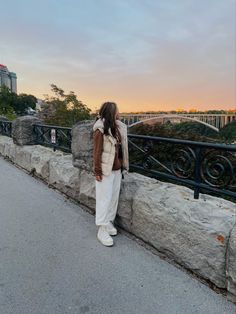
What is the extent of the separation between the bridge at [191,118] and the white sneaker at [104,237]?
3548 centimetres

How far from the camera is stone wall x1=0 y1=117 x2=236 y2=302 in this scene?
2521 millimetres

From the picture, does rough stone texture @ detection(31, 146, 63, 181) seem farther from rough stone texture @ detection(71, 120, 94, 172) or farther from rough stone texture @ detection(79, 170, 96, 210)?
rough stone texture @ detection(79, 170, 96, 210)

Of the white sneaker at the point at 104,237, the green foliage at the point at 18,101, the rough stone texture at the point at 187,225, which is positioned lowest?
the white sneaker at the point at 104,237

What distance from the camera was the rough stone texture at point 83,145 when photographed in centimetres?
431

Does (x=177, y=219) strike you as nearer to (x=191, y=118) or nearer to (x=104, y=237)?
(x=104, y=237)

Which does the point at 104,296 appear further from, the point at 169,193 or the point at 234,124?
the point at 234,124

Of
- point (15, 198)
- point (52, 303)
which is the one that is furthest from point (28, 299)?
point (15, 198)

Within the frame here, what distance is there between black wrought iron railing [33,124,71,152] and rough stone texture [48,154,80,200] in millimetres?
435

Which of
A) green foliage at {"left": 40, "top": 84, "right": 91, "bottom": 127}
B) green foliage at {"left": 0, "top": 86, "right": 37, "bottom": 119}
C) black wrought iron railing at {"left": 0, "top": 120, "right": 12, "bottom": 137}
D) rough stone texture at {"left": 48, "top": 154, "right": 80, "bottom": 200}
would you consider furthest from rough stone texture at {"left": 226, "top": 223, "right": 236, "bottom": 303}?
green foliage at {"left": 0, "top": 86, "right": 37, "bottom": 119}

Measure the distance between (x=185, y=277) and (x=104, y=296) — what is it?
0.80 metres

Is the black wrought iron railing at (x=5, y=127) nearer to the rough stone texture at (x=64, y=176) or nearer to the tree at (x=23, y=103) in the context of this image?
the rough stone texture at (x=64, y=176)

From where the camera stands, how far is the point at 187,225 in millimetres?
2771

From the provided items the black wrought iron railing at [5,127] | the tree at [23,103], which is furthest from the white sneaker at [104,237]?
the tree at [23,103]

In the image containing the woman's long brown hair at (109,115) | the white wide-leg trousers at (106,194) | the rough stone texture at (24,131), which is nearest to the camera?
the woman's long brown hair at (109,115)
